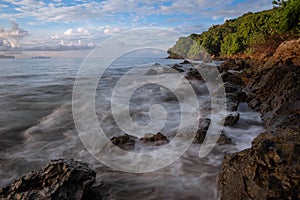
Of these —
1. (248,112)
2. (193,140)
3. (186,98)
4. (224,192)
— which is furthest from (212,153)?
(186,98)

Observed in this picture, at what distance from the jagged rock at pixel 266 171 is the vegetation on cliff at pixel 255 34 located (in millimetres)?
4918

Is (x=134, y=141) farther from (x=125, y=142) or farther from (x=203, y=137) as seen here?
(x=203, y=137)

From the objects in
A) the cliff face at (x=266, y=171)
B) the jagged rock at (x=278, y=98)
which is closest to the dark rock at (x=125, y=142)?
the cliff face at (x=266, y=171)

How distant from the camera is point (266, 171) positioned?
2.25m

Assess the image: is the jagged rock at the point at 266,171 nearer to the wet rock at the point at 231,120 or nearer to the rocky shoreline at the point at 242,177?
the rocky shoreline at the point at 242,177

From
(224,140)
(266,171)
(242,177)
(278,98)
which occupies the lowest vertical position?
(224,140)

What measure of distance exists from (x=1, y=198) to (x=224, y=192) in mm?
2596

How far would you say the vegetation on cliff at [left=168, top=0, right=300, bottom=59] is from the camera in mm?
21188

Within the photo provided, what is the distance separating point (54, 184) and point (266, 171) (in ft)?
7.71

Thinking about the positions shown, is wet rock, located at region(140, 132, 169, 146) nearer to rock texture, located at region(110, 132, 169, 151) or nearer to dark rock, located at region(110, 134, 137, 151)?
rock texture, located at region(110, 132, 169, 151)

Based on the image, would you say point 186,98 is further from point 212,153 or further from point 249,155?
point 249,155

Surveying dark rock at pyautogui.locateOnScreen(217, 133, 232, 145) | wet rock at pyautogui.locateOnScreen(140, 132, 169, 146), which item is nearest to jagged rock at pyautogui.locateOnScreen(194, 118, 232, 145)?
dark rock at pyautogui.locateOnScreen(217, 133, 232, 145)

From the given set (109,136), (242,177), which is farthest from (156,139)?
(242,177)

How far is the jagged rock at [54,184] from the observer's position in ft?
8.44
